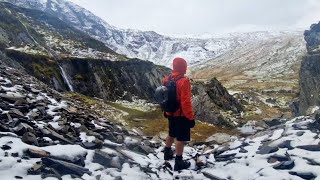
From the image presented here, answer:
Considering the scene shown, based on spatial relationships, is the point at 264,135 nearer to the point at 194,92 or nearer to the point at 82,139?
the point at 82,139

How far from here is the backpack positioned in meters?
13.7

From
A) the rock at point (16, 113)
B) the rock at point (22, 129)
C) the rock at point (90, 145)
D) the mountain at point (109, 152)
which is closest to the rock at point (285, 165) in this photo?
the mountain at point (109, 152)

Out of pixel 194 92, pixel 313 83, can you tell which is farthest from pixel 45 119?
pixel 194 92

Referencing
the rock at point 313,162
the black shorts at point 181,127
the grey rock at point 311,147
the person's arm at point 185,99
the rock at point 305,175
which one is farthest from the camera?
the black shorts at point 181,127

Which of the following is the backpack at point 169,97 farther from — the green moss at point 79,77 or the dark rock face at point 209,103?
the green moss at point 79,77

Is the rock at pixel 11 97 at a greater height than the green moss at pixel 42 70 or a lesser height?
greater

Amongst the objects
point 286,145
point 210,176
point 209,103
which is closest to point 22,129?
point 210,176

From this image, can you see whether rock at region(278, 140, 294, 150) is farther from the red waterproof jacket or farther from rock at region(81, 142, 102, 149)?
rock at region(81, 142, 102, 149)

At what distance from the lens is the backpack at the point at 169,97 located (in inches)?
541

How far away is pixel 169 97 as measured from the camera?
13781mm

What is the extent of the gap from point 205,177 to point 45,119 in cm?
675

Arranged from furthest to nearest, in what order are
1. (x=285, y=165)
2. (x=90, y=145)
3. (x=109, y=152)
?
(x=109, y=152), (x=90, y=145), (x=285, y=165)

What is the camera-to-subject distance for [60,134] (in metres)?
14.6

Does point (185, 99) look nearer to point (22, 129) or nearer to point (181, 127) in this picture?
point (181, 127)
